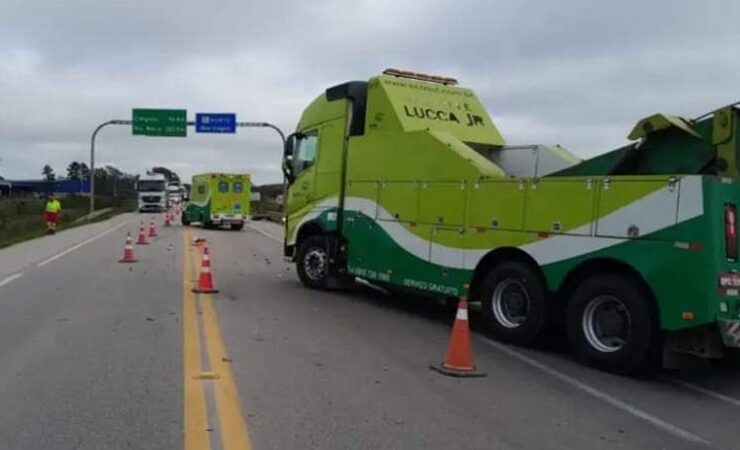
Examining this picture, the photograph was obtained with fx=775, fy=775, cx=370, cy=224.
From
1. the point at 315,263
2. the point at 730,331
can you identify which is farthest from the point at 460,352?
the point at 315,263

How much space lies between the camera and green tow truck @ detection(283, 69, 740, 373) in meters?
7.03

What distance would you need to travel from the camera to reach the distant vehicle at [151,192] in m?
65.4

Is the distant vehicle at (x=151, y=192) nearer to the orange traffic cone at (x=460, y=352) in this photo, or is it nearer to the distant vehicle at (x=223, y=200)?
the distant vehicle at (x=223, y=200)

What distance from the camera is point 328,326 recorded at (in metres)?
9.80

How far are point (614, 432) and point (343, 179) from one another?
7624mm

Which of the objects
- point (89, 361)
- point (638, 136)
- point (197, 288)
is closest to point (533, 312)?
point (638, 136)

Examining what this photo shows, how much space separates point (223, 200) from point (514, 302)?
3053 centimetres

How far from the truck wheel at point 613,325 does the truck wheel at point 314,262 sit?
5.84m

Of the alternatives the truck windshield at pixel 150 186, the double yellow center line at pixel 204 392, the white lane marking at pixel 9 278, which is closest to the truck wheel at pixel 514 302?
the double yellow center line at pixel 204 392

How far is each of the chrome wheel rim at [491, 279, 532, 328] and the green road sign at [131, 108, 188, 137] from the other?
133 ft

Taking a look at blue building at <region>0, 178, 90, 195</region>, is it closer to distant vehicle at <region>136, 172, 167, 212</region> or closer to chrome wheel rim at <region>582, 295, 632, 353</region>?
distant vehicle at <region>136, 172, 167, 212</region>

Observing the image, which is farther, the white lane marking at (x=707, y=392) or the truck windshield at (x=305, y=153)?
the truck windshield at (x=305, y=153)

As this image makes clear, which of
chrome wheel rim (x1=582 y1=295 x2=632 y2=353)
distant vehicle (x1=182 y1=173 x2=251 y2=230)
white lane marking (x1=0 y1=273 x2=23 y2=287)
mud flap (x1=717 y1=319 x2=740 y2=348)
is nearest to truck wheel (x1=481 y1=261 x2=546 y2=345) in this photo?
chrome wheel rim (x1=582 y1=295 x2=632 y2=353)

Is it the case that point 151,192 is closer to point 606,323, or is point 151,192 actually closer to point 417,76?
point 417,76
